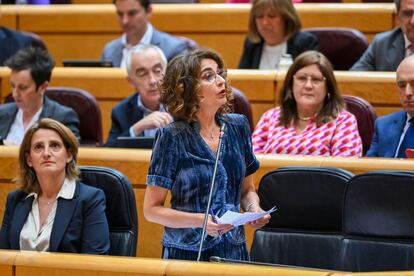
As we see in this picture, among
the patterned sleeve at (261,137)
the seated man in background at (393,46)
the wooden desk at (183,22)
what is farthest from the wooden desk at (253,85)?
the wooden desk at (183,22)

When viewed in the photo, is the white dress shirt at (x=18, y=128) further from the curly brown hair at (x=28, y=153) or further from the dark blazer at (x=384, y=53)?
the dark blazer at (x=384, y=53)

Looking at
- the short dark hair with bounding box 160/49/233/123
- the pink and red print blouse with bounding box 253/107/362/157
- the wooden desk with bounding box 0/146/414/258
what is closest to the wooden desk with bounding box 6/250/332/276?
the short dark hair with bounding box 160/49/233/123

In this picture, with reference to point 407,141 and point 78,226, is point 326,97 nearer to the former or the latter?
point 407,141

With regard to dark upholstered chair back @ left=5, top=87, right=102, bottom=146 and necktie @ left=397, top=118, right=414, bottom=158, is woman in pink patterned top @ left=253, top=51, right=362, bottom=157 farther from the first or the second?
dark upholstered chair back @ left=5, top=87, right=102, bottom=146

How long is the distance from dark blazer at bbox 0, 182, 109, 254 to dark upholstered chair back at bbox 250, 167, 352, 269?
0.37 meters

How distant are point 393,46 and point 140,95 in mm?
839

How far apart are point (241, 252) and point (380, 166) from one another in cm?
58

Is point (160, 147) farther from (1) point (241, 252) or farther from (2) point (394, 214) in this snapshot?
(2) point (394, 214)

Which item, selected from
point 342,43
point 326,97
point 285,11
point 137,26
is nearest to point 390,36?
point 342,43

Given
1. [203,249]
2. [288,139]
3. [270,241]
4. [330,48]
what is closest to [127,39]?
[330,48]

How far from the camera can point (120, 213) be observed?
2564 mm

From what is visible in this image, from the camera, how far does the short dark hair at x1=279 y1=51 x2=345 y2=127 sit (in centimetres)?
301

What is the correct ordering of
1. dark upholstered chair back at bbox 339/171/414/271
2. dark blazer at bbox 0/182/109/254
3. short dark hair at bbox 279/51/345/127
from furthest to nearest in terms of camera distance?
short dark hair at bbox 279/51/345/127
dark blazer at bbox 0/182/109/254
dark upholstered chair back at bbox 339/171/414/271

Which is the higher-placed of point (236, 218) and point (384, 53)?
point (384, 53)
